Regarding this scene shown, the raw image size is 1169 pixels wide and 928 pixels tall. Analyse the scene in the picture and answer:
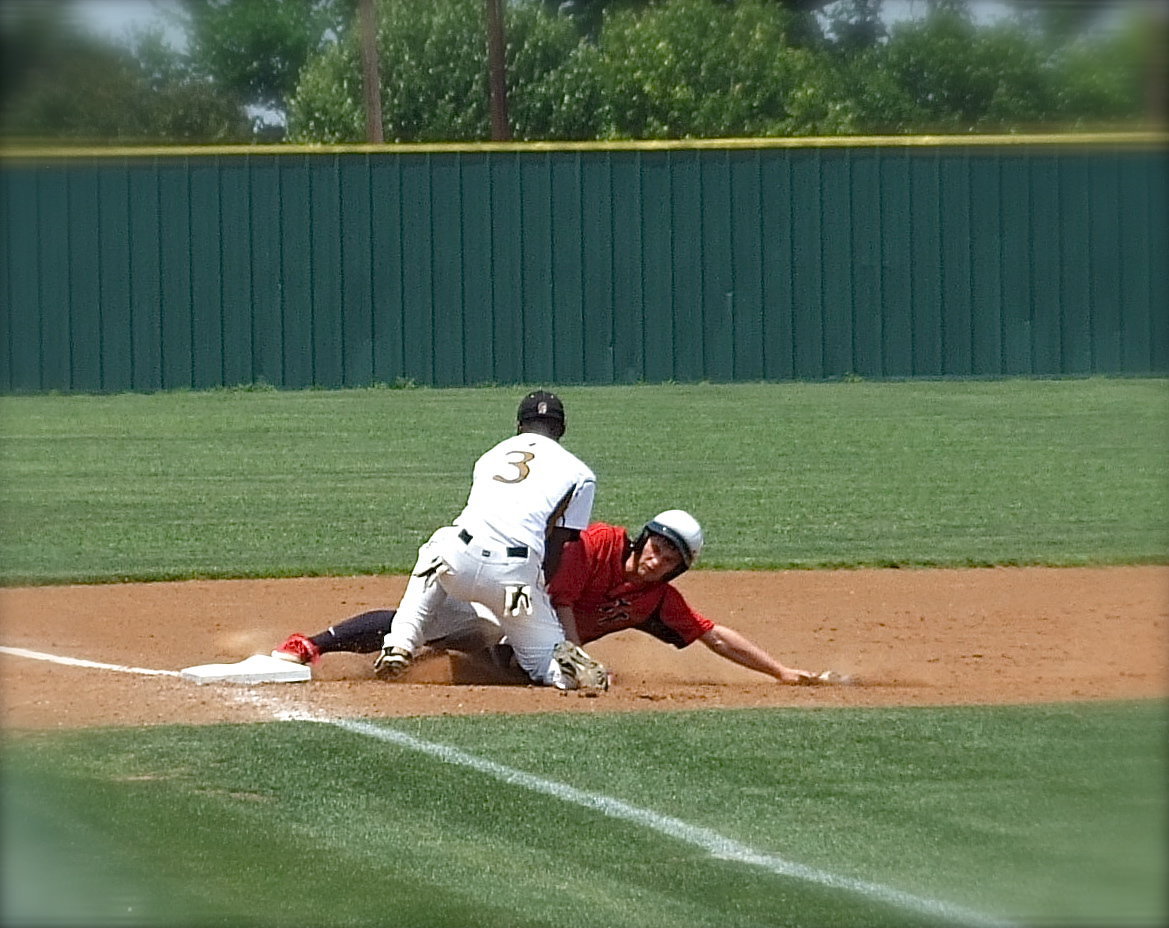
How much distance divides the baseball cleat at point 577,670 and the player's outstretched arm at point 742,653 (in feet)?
1.33

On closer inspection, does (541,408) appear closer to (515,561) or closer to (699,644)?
(515,561)

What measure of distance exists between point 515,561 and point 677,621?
26.7 inches

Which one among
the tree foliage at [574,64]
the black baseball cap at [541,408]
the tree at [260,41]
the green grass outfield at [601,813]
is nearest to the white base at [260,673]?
the green grass outfield at [601,813]

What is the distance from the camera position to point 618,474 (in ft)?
42.3

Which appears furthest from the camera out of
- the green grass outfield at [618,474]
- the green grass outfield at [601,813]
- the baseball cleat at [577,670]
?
the green grass outfield at [618,474]

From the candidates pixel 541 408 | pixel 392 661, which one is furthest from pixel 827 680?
pixel 392 661

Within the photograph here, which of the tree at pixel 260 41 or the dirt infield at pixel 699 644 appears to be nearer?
the tree at pixel 260 41

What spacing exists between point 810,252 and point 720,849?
47.4 feet

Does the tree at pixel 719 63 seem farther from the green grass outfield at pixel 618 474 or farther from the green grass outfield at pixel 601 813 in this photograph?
the green grass outfield at pixel 618 474

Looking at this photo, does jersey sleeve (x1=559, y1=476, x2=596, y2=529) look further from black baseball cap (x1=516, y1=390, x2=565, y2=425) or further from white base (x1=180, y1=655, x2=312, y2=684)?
white base (x1=180, y1=655, x2=312, y2=684)

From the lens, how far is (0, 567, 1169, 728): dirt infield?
563 cm

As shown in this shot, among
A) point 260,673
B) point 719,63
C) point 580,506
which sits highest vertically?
point 719,63

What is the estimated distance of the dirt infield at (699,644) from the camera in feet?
18.5

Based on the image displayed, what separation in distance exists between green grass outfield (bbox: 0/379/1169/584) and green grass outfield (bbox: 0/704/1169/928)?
247cm
